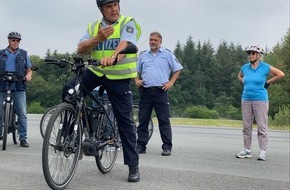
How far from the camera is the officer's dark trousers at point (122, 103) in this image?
5.25 meters

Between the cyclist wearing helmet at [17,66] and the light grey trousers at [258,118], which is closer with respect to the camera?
the light grey trousers at [258,118]

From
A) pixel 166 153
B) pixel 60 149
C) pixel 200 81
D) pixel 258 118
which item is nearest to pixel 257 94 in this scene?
pixel 258 118

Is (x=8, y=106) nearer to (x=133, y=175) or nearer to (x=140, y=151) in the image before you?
A: (x=140, y=151)

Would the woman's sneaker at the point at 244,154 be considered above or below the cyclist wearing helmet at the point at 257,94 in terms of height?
below

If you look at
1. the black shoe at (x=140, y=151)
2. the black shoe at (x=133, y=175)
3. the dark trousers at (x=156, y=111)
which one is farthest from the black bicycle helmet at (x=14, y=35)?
the black shoe at (x=133, y=175)

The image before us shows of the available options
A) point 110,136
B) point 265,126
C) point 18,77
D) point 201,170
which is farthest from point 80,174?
point 265,126

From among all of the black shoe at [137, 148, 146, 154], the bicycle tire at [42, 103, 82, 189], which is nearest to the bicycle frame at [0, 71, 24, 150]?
the black shoe at [137, 148, 146, 154]

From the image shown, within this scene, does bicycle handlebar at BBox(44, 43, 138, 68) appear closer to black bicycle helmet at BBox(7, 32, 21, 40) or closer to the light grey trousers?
black bicycle helmet at BBox(7, 32, 21, 40)

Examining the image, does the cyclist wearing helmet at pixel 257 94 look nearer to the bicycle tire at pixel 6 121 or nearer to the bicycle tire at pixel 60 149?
the bicycle tire at pixel 60 149

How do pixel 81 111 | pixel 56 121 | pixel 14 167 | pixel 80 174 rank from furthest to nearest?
pixel 14 167 → pixel 80 174 → pixel 81 111 → pixel 56 121

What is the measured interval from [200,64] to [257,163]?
113m

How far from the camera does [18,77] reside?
318 inches

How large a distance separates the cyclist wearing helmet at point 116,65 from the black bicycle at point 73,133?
183mm

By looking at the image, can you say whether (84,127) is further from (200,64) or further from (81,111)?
(200,64)
